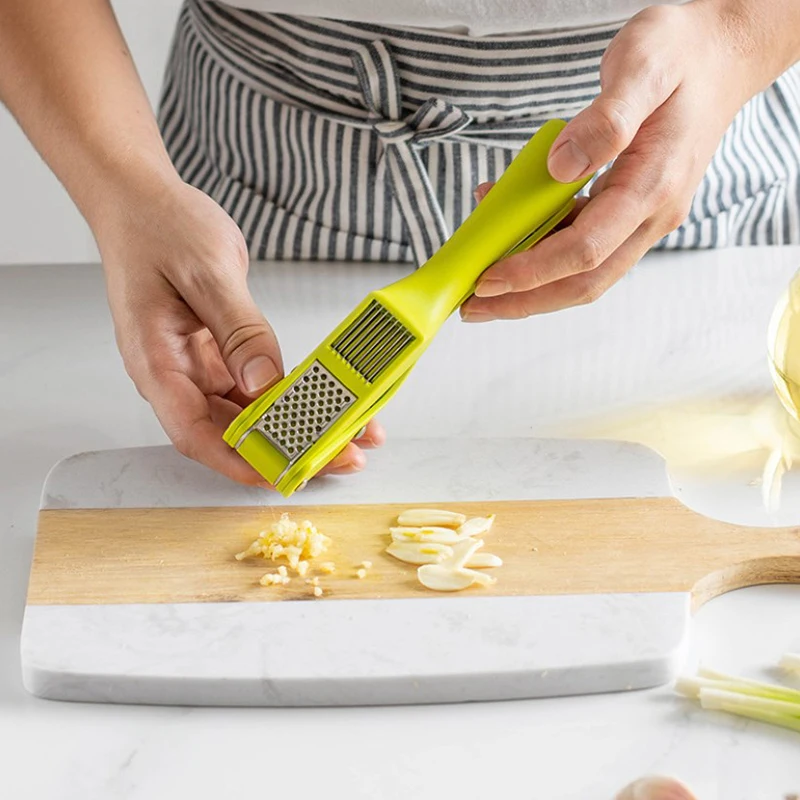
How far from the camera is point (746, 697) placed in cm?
71

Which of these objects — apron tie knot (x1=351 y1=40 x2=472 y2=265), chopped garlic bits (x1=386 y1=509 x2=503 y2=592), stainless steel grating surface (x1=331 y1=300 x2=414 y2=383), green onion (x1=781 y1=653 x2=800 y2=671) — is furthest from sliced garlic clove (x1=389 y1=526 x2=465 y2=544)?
apron tie knot (x1=351 y1=40 x2=472 y2=265)

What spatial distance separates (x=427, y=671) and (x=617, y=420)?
38 cm

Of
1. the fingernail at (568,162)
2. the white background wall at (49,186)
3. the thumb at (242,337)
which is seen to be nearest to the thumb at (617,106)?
the fingernail at (568,162)

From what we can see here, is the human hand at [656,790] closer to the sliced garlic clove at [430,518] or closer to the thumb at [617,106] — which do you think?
the sliced garlic clove at [430,518]

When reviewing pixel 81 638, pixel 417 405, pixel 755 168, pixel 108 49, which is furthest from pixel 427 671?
pixel 755 168

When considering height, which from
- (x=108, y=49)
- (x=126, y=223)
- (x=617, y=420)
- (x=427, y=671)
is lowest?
(x=427, y=671)

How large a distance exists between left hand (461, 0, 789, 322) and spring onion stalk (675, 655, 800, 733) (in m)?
0.30

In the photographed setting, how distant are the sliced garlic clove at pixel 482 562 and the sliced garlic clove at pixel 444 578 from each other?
0.01 m

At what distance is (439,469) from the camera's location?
946 mm

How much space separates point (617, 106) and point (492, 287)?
0.49ft

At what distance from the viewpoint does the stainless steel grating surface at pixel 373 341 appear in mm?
834

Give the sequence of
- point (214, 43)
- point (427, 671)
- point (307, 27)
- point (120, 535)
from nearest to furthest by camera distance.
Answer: point (427, 671), point (120, 535), point (307, 27), point (214, 43)

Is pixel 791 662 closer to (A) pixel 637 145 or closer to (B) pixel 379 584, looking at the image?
(B) pixel 379 584

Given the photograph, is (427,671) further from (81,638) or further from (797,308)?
(797,308)
